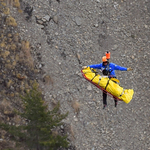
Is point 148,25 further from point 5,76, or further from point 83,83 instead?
point 5,76

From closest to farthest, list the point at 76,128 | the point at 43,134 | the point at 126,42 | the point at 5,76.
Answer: the point at 43,134
the point at 5,76
the point at 76,128
the point at 126,42

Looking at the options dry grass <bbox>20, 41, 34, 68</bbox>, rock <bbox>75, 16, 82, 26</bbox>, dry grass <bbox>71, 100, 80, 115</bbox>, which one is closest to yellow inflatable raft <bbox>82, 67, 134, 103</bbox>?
dry grass <bbox>71, 100, 80, 115</bbox>

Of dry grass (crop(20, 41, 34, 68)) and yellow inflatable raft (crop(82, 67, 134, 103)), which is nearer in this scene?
yellow inflatable raft (crop(82, 67, 134, 103))

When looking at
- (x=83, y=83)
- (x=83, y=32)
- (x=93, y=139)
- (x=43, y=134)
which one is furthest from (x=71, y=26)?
(x=43, y=134)

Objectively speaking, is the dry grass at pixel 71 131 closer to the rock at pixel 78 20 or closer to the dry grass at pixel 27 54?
the dry grass at pixel 27 54

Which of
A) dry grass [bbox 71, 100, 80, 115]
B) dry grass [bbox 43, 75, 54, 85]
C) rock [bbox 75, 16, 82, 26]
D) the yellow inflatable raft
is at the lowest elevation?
the yellow inflatable raft

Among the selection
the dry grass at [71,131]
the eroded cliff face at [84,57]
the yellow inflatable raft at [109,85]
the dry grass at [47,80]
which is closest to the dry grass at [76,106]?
the eroded cliff face at [84,57]

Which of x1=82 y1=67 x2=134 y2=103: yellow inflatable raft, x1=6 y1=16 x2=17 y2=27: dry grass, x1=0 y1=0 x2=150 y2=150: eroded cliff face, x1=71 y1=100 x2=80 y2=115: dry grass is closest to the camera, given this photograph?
x1=82 y1=67 x2=134 y2=103: yellow inflatable raft

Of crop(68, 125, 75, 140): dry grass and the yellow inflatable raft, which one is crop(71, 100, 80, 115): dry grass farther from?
the yellow inflatable raft
